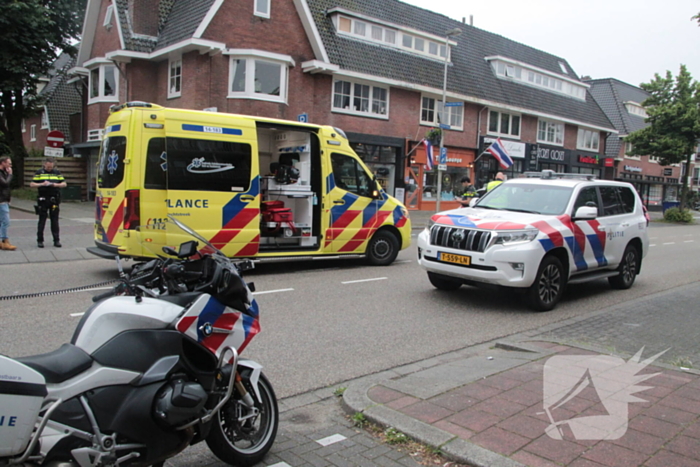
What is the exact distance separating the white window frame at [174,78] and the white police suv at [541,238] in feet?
52.5

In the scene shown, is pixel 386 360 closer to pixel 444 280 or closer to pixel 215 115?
pixel 444 280

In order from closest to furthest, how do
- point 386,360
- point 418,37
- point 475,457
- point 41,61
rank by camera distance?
point 475,457
point 386,360
point 41,61
point 418,37

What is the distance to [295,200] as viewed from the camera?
10922mm

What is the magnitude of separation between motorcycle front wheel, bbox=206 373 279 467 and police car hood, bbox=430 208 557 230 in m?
4.92

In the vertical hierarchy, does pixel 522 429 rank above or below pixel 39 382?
below

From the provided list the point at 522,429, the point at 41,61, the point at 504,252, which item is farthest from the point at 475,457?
the point at 41,61

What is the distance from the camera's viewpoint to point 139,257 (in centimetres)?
864

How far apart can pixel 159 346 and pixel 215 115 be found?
6.90m

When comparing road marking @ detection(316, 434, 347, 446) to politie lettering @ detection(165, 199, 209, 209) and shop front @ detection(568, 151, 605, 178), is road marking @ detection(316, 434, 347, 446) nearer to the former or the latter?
politie lettering @ detection(165, 199, 209, 209)

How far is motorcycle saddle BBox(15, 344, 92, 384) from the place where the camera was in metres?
2.58

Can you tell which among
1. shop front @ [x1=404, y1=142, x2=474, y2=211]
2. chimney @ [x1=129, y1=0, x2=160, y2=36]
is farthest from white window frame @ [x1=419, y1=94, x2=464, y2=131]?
chimney @ [x1=129, y1=0, x2=160, y2=36]

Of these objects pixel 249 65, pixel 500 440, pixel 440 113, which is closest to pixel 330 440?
pixel 500 440

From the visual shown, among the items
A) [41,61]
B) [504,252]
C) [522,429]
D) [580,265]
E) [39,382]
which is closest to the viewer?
[39,382]

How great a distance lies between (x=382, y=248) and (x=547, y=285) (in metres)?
4.38
